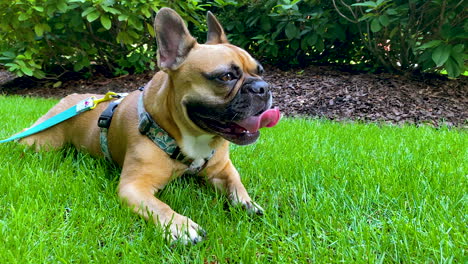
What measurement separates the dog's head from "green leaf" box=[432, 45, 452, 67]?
3.51m

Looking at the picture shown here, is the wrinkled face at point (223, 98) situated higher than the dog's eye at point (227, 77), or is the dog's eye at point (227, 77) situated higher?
the dog's eye at point (227, 77)

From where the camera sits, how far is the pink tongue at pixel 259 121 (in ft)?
6.69

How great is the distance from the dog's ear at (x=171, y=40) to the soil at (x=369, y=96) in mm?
3145

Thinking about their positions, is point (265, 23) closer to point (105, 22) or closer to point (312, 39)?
point (312, 39)

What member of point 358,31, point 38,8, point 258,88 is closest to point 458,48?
point 358,31

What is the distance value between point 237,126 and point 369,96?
3.60m

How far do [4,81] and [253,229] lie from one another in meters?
8.31

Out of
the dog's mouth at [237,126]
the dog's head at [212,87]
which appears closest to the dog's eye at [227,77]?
the dog's head at [212,87]

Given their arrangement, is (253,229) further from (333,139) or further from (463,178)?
(333,139)

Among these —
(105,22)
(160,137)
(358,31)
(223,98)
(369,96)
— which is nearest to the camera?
(223,98)

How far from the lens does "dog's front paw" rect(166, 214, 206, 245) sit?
158cm

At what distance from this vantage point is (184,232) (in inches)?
62.6

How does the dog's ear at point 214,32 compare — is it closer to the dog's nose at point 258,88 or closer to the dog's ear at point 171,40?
the dog's ear at point 171,40

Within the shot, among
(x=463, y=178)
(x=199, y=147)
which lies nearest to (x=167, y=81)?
(x=199, y=147)
